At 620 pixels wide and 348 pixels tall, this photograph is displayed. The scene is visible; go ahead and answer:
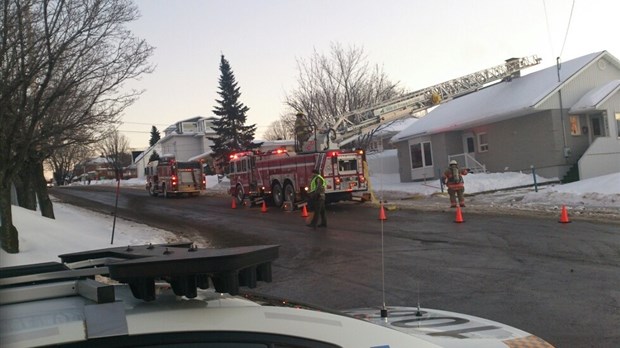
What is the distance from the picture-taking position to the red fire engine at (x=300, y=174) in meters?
20.8

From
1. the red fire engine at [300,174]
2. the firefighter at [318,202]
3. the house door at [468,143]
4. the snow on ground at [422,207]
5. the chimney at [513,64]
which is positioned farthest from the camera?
the house door at [468,143]

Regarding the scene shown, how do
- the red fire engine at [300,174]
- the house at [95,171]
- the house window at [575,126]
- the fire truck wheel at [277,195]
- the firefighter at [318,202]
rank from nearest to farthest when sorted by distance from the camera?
the firefighter at [318,202]
the red fire engine at [300,174]
the fire truck wheel at [277,195]
the house window at [575,126]
the house at [95,171]

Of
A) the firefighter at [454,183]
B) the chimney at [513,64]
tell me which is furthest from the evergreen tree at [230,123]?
the firefighter at [454,183]

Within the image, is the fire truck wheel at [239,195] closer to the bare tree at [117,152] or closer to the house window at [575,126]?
the house window at [575,126]

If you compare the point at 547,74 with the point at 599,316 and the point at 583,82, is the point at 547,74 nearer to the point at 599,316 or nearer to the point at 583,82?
the point at 583,82

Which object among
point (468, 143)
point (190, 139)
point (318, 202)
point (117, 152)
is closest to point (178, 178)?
point (468, 143)

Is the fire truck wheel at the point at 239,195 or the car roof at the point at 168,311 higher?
the car roof at the point at 168,311

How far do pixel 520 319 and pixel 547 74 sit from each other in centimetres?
2662

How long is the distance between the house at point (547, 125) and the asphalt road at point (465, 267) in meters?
12.0

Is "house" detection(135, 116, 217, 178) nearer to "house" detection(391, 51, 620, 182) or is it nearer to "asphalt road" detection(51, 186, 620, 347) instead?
"house" detection(391, 51, 620, 182)

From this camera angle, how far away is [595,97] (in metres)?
26.5

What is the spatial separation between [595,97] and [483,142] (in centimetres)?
631

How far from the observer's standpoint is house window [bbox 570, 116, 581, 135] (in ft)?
89.7

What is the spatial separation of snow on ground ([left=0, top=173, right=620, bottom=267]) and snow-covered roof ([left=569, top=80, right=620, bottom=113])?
4.20 metres
